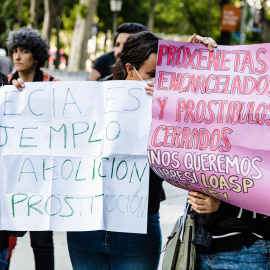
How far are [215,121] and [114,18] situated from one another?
16203 mm

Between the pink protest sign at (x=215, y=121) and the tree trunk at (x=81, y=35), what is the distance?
665 inches

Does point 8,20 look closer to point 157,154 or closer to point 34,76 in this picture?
point 34,76

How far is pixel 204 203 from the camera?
2320mm

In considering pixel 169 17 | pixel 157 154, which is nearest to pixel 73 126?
pixel 157 154

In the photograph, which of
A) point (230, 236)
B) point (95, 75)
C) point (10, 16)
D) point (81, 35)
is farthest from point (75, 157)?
point (10, 16)

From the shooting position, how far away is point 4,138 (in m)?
2.76

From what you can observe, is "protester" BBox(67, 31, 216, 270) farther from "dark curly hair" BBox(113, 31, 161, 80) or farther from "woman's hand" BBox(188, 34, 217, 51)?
"woman's hand" BBox(188, 34, 217, 51)

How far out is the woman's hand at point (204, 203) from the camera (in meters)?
2.31

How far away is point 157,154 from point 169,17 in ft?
113

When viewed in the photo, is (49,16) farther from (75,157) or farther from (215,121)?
(215,121)

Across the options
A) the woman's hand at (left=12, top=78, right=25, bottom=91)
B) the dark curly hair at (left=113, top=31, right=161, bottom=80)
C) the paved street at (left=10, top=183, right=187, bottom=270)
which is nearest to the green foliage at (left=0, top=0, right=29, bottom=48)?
the paved street at (left=10, top=183, right=187, bottom=270)

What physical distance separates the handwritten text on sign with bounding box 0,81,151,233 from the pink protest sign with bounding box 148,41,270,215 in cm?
30

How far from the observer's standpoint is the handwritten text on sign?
2.67m

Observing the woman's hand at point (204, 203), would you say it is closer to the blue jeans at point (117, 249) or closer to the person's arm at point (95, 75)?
the blue jeans at point (117, 249)
